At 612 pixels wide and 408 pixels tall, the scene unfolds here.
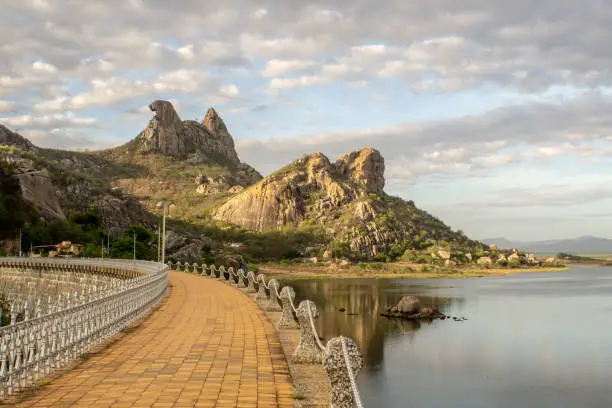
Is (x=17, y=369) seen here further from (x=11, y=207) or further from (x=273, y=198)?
(x=273, y=198)

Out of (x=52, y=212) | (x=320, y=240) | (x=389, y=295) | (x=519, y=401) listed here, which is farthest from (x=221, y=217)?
(x=519, y=401)

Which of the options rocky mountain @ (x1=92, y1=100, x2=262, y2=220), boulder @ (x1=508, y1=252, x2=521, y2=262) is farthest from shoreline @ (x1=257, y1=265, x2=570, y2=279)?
rocky mountain @ (x1=92, y1=100, x2=262, y2=220)

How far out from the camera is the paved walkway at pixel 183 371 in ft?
24.9

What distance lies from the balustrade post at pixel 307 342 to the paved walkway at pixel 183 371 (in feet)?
1.20

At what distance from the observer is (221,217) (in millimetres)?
160250

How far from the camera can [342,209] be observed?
161 m

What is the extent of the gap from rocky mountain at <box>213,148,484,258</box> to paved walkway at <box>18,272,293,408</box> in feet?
409

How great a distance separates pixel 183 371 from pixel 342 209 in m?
152

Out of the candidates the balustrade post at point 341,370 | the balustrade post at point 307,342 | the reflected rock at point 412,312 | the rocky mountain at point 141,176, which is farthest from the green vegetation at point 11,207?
the balustrade post at point 341,370

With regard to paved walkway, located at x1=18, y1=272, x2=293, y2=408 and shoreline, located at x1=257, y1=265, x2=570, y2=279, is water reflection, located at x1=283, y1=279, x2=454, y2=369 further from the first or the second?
shoreline, located at x1=257, y1=265, x2=570, y2=279

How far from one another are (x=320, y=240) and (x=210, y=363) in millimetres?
137991

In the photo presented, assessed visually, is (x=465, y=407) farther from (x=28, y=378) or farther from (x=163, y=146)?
(x=163, y=146)

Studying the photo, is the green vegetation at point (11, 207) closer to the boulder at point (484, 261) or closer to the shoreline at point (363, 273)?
the shoreline at point (363, 273)

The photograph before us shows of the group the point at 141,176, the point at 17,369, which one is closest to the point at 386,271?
the point at 141,176
